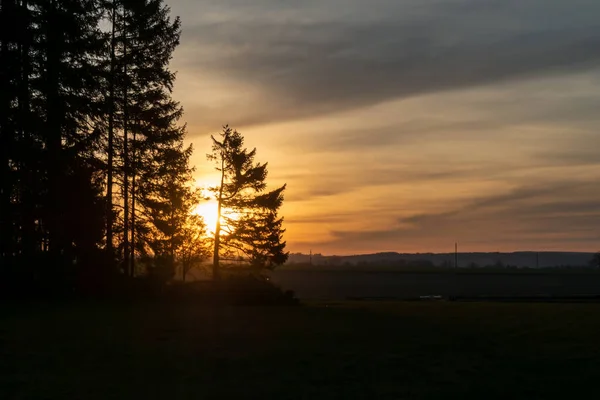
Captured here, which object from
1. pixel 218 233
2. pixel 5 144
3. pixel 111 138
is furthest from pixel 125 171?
pixel 218 233

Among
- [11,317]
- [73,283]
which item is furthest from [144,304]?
[11,317]

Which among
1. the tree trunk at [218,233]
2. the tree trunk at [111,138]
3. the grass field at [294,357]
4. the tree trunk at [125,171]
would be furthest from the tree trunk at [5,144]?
the tree trunk at [218,233]

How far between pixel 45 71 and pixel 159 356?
22431 mm

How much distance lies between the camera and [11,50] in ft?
114

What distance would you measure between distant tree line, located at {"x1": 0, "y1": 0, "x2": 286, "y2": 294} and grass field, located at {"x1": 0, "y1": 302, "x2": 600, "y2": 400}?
866cm

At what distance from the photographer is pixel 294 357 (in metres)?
17.1

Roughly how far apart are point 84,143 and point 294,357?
2247 centimetres

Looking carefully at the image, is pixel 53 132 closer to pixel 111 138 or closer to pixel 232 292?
pixel 111 138

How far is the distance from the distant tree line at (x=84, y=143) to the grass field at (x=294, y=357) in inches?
341

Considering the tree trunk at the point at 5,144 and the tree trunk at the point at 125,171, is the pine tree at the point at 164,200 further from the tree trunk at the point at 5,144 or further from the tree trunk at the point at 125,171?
the tree trunk at the point at 5,144

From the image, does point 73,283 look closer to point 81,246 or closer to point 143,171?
point 81,246

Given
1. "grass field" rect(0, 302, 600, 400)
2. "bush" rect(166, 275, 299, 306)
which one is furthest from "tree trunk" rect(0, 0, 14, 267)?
"grass field" rect(0, 302, 600, 400)

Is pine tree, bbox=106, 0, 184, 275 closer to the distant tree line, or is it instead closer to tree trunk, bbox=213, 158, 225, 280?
the distant tree line

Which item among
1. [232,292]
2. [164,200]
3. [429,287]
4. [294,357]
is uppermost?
[164,200]
